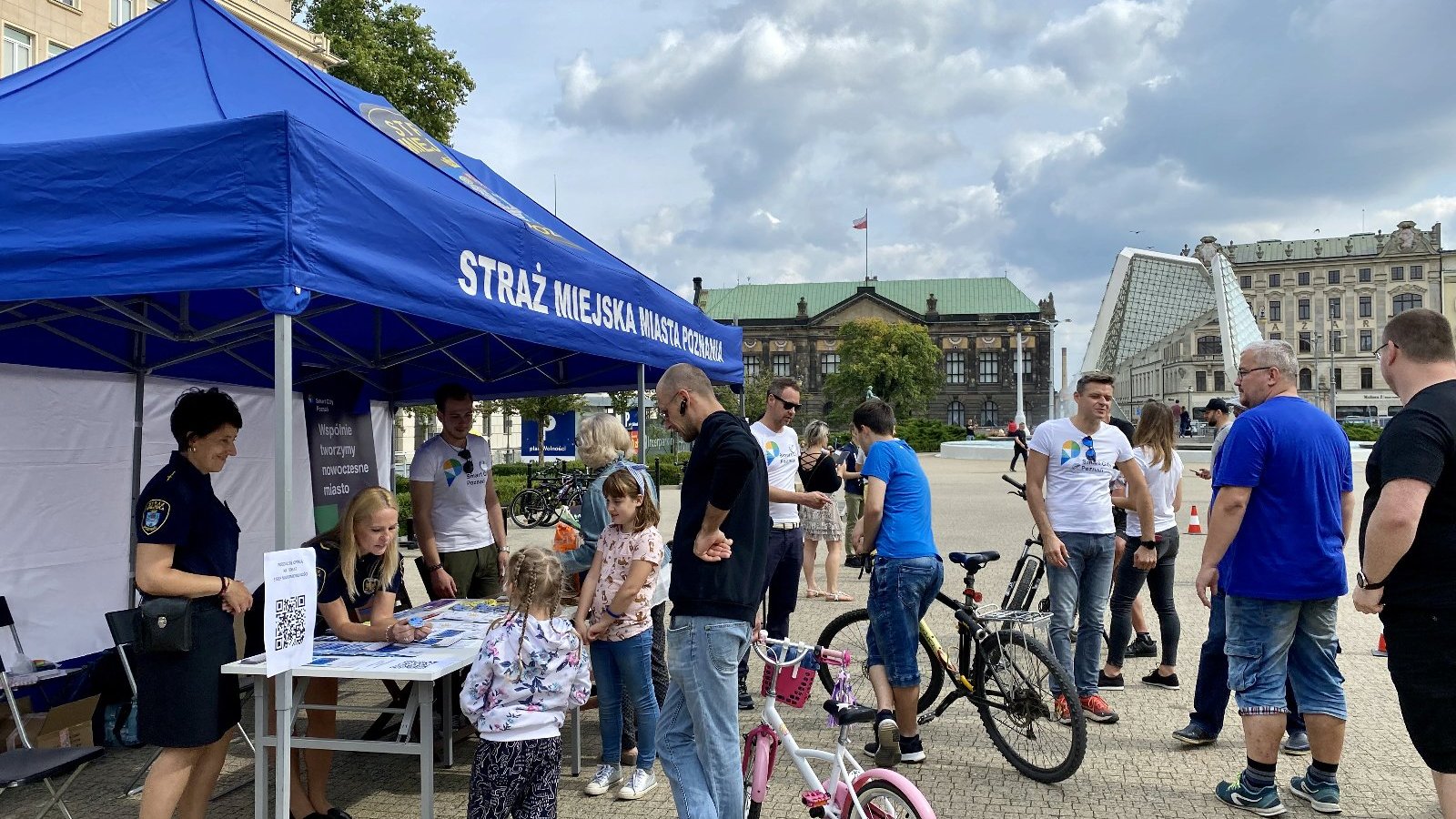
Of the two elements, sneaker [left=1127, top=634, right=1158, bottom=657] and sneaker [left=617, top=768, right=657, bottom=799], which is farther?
sneaker [left=1127, top=634, right=1158, bottom=657]

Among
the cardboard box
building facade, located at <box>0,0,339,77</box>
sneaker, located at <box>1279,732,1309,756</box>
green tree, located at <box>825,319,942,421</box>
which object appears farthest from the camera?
green tree, located at <box>825,319,942,421</box>

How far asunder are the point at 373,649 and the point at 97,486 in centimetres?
324

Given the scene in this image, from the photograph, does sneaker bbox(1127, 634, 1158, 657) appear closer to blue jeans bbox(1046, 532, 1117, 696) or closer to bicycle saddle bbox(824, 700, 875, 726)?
blue jeans bbox(1046, 532, 1117, 696)

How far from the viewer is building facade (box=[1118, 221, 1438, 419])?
324ft

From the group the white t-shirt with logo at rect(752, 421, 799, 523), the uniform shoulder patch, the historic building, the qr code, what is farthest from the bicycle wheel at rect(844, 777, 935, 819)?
the historic building

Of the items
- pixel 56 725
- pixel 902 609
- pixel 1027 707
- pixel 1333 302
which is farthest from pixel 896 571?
pixel 1333 302

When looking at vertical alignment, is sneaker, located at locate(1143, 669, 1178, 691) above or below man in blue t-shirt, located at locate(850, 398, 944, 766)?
below

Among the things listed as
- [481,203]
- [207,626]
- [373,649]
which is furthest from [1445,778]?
[481,203]

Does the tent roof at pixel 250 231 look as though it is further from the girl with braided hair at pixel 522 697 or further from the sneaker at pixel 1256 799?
the sneaker at pixel 1256 799

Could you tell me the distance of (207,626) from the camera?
3.40 meters

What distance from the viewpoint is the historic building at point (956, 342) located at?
319 feet

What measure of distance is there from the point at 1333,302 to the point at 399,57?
114393 millimetres

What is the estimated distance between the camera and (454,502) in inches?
216

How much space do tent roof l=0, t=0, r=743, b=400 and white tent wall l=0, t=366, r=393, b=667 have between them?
18 cm
